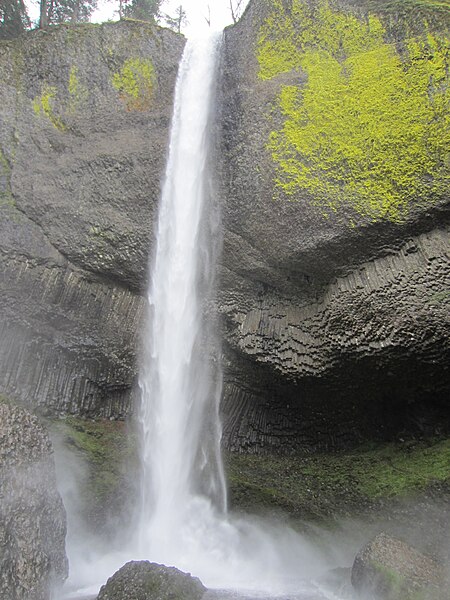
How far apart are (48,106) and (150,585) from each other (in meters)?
8.82

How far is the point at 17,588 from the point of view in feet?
17.1

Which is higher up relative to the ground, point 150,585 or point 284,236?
point 284,236

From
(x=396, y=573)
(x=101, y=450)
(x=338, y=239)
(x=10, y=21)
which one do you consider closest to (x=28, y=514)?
(x=101, y=450)

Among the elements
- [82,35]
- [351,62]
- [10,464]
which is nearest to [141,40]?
[82,35]

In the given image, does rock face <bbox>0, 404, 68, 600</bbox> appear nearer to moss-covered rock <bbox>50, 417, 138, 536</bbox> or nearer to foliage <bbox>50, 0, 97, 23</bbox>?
moss-covered rock <bbox>50, 417, 138, 536</bbox>

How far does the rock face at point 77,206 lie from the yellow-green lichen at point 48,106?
2 cm

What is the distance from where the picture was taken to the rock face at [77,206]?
29.2 ft

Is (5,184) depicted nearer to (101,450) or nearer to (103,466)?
(101,450)

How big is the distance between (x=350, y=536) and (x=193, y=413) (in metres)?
3.11

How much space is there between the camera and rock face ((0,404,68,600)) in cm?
529

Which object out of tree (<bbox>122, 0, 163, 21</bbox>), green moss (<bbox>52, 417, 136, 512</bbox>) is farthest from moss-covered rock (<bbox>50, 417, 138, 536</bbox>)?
tree (<bbox>122, 0, 163, 21</bbox>)

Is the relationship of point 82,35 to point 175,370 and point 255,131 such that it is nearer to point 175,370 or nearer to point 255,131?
point 255,131

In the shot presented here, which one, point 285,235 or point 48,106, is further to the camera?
point 48,106

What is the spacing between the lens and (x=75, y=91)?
10539 mm
